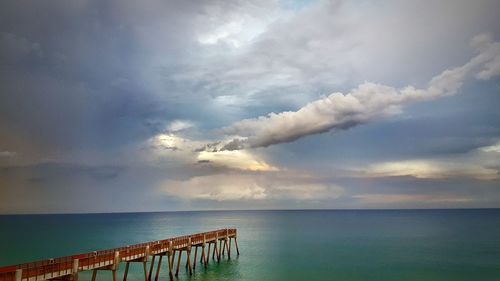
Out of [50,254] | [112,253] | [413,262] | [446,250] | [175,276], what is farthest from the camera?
[446,250]

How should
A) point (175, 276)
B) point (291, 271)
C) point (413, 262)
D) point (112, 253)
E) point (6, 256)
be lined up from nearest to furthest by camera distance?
point (112, 253) → point (175, 276) → point (291, 271) → point (413, 262) → point (6, 256)

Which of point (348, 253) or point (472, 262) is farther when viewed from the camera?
point (348, 253)

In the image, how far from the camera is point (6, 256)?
64.7 metres

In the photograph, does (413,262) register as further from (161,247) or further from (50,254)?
(50,254)

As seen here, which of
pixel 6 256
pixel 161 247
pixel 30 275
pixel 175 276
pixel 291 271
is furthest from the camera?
pixel 6 256

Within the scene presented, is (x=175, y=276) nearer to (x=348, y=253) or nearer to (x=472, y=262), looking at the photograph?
(x=348, y=253)

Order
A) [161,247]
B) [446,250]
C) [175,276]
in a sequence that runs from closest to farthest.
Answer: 1. [161,247]
2. [175,276]
3. [446,250]

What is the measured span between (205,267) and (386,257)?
3066cm

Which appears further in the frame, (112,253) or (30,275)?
(112,253)

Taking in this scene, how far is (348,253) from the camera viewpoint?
70.3m

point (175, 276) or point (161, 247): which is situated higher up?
point (161, 247)

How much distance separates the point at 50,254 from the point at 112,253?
42473 mm

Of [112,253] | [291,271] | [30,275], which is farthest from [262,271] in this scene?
[30,275]

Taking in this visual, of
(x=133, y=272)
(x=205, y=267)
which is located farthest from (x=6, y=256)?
(x=205, y=267)
